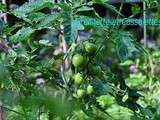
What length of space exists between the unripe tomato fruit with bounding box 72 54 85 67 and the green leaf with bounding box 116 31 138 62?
85mm

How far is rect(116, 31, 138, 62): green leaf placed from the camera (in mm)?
1133

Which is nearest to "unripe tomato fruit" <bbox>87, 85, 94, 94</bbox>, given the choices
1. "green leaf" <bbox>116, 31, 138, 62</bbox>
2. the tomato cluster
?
the tomato cluster

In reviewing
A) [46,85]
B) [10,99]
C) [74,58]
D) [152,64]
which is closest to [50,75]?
[46,85]

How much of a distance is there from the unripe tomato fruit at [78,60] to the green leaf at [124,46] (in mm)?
85

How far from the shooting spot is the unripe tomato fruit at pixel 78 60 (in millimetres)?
1162

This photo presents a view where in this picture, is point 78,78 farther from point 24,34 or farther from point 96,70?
point 24,34

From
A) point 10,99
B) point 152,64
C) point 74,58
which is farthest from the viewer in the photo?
point 152,64

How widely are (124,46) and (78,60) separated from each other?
0.10 meters

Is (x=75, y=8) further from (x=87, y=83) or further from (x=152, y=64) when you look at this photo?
(x=152, y=64)

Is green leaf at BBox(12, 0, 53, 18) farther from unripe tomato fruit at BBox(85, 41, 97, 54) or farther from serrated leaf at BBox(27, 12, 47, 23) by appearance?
unripe tomato fruit at BBox(85, 41, 97, 54)

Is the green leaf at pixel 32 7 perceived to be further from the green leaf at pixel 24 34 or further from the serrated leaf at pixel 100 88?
the serrated leaf at pixel 100 88

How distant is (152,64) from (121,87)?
7.34ft

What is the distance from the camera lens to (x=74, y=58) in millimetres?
1165

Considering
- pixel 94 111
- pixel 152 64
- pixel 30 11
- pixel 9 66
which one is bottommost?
Result: pixel 152 64
